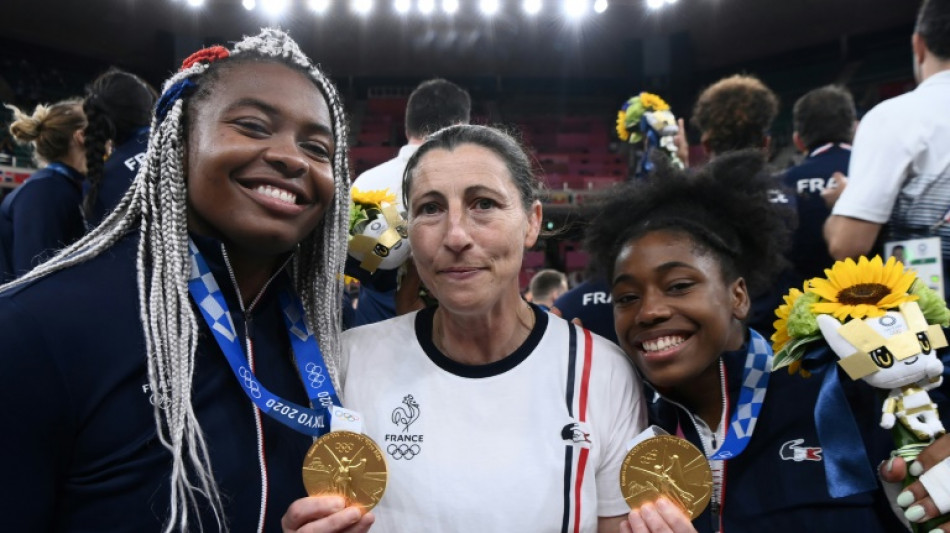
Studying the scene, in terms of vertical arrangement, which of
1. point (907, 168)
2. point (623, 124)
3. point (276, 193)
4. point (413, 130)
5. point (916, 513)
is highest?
point (623, 124)

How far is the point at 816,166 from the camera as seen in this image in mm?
3057

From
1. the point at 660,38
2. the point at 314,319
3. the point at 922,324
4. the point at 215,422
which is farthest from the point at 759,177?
the point at 660,38

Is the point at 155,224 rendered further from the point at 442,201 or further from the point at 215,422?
the point at 442,201

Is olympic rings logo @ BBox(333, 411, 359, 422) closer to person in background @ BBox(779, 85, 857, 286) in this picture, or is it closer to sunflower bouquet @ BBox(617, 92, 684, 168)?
person in background @ BBox(779, 85, 857, 286)

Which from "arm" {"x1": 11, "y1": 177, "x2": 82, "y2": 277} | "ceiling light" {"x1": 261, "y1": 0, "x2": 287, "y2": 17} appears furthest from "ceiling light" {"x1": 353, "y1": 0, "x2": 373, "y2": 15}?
"arm" {"x1": 11, "y1": 177, "x2": 82, "y2": 277}

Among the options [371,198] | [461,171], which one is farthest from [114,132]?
[461,171]

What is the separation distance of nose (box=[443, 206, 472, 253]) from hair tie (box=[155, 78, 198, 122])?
0.63m

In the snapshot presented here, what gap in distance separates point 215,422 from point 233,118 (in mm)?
618

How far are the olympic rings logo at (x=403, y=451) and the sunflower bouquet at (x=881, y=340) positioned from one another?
0.89 m

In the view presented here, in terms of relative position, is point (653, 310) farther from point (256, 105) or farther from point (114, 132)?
point (114, 132)

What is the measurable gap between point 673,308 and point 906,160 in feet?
3.28

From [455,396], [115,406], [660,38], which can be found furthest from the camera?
[660,38]

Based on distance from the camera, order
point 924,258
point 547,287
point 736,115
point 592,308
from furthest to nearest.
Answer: point 547,287 < point 736,115 < point 592,308 < point 924,258

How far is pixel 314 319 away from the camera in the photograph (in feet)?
5.65
